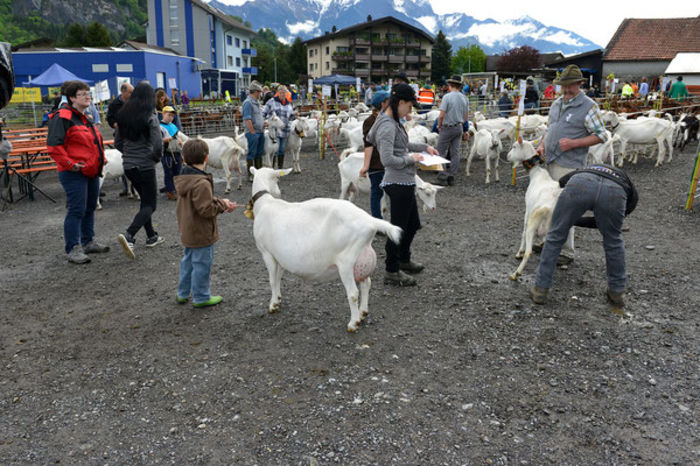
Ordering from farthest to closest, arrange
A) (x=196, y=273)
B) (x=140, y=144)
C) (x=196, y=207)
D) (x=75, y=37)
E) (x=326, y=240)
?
(x=75, y=37) → (x=140, y=144) → (x=196, y=273) → (x=196, y=207) → (x=326, y=240)

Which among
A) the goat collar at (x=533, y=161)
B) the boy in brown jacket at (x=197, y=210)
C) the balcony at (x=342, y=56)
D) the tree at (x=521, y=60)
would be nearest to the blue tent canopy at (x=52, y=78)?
the boy in brown jacket at (x=197, y=210)

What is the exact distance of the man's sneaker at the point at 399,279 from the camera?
17.2 ft

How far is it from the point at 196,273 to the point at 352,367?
1914 mm

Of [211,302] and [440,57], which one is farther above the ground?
[440,57]

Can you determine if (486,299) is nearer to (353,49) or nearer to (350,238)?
(350,238)

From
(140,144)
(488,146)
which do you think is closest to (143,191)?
(140,144)

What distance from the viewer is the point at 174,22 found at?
5862 centimetres

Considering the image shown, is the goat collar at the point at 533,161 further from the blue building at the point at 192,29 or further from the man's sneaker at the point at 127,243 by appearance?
the blue building at the point at 192,29

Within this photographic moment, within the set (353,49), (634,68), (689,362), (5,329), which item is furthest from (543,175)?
(353,49)

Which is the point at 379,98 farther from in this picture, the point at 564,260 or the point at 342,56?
the point at 342,56

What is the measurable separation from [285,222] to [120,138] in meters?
3.42

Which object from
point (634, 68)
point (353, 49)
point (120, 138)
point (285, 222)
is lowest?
point (285, 222)

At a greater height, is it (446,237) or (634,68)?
(634,68)

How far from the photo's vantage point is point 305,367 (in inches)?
147
